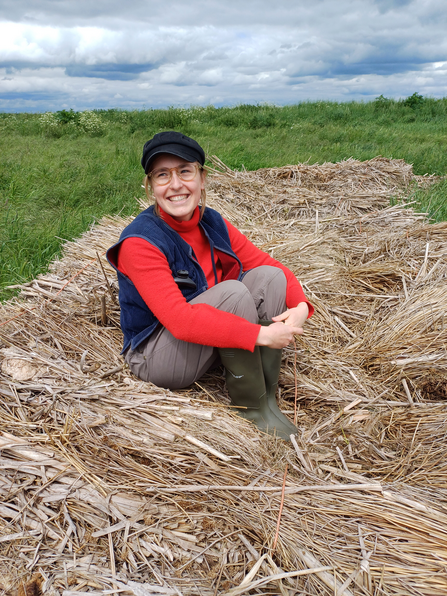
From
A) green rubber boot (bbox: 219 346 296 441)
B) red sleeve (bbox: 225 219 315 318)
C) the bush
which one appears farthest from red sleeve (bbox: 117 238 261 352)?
the bush

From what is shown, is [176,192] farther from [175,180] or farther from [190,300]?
[190,300]

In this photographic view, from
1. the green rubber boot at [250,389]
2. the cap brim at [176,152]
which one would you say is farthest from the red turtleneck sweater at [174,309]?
the cap brim at [176,152]

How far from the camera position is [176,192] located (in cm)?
208

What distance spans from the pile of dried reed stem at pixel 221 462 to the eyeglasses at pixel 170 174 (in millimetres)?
943

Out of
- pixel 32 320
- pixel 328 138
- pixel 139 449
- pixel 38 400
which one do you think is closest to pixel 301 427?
pixel 139 449

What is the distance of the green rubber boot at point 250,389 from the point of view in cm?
204

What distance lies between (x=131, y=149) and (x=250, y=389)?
6.31 metres

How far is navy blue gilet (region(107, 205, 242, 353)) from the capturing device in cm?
200

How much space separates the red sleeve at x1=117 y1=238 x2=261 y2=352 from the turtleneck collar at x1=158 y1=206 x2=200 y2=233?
28 centimetres

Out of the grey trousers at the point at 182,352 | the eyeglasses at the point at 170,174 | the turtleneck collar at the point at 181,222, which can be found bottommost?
the grey trousers at the point at 182,352

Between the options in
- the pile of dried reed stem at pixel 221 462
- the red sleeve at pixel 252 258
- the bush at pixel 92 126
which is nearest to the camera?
the pile of dried reed stem at pixel 221 462

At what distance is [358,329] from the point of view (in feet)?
9.70

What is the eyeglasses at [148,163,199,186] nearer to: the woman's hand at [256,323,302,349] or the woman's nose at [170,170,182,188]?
the woman's nose at [170,170,182,188]

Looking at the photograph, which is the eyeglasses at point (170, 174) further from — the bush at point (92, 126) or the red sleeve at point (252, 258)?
the bush at point (92, 126)
